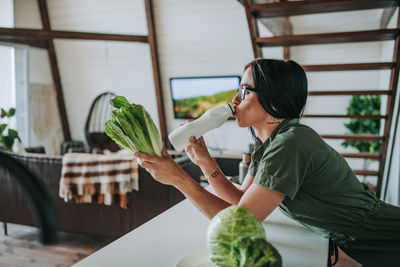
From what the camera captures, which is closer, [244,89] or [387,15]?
[244,89]

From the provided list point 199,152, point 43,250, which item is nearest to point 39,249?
point 43,250

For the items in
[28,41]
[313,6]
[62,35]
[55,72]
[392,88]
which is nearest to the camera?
[313,6]

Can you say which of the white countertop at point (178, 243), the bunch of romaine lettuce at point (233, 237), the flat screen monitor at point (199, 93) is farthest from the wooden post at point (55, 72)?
the bunch of romaine lettuce at point (233, 237)

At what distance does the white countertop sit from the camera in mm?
1003

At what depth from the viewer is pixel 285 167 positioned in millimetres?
1115

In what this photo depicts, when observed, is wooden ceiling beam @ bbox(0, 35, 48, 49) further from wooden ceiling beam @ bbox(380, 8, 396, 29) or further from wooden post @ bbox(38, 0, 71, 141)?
wooden ceiling beam @ bbox(380, 8, 396, 29)

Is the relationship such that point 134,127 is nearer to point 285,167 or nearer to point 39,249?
point 285,167

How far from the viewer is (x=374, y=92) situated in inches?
125

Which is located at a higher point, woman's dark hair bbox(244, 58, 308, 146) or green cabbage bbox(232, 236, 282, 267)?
woman's dark hair bbox(244, 58, 308, 146)

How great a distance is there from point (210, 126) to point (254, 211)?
385 mm

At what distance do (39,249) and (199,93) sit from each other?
13.0 ft

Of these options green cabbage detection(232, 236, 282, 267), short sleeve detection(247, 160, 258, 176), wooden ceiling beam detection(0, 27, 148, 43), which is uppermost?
wooden ceiling beam detection(0, 27, 148, 43)

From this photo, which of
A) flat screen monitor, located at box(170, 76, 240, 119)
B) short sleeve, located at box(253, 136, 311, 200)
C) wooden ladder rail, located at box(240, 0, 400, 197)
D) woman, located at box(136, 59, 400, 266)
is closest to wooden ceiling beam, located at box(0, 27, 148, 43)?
flat screen monitor, located at box(170, 76, 240, 119)

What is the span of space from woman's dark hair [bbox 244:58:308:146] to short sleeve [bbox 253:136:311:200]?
6.7 inches
